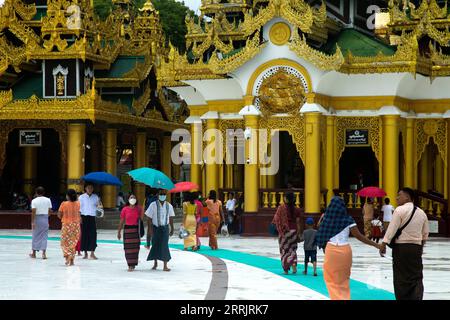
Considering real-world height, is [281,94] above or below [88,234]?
above

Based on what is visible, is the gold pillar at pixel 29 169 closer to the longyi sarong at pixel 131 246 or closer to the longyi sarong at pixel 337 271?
the longyi sarong at pixel 131 246

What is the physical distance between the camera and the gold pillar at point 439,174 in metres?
35.1

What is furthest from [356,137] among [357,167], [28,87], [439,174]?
[28,87]

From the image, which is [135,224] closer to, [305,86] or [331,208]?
[331,208]

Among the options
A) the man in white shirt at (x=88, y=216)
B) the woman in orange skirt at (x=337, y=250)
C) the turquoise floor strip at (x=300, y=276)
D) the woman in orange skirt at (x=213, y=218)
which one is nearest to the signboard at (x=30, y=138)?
the turquoise floor strip at (x=300, y=276)

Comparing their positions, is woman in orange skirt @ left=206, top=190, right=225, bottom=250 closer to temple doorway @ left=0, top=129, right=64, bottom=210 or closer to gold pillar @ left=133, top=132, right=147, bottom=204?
temple doorway @ left=0, top=129, right=64, bottom=210

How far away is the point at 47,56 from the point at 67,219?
1810 centimetres

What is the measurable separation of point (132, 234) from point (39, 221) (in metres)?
3.77

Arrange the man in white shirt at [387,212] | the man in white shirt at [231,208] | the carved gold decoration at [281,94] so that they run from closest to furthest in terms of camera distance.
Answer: the man in white shirt at [387,212] < the carved gold decoration at [281,94] < the man in white shirt at [231,208]

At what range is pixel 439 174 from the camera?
117 feet

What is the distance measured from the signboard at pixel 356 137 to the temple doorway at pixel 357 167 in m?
3.39

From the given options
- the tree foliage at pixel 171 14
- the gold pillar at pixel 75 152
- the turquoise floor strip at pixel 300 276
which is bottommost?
the turquoise floor strip at pixel 300 276

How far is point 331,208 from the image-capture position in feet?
44.4

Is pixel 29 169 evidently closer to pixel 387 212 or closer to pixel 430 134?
pixel 430 134
